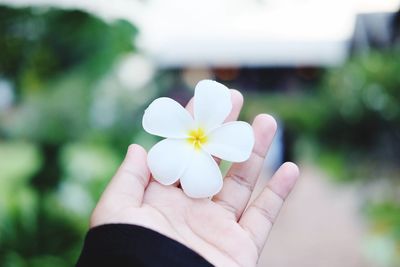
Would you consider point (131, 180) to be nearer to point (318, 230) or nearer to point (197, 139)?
point (197, 139)

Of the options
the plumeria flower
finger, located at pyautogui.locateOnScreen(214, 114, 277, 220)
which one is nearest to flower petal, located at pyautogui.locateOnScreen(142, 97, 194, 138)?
the plumeria flower

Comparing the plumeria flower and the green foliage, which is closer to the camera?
the plumeria flower

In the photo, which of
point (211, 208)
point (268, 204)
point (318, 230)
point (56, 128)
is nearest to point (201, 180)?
point (211, 208)

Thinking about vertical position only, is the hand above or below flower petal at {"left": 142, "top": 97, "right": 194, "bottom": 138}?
below

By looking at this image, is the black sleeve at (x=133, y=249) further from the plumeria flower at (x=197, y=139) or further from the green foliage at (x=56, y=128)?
the green foliage at (x=56, y=128)

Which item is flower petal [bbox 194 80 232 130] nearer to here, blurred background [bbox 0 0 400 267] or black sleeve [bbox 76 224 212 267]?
black sleeve [bbox 76 224 212 267]

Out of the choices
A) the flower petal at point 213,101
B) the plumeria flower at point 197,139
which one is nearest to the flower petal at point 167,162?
the plumeria flower at point 197,139

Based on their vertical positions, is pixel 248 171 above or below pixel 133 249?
above

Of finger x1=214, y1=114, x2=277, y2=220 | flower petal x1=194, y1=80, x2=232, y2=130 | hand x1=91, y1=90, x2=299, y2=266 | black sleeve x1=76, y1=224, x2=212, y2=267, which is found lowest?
black sleeve x1=76, y1=224, x2=212, y2=267
